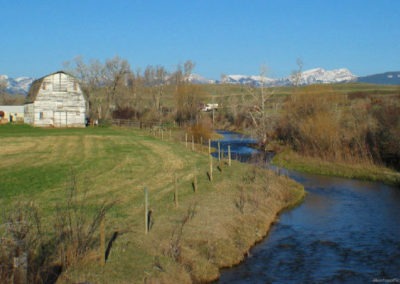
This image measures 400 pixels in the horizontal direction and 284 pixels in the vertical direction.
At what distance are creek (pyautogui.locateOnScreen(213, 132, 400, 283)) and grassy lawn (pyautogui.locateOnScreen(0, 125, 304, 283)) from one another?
2.50 ft

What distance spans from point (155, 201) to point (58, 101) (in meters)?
52.9

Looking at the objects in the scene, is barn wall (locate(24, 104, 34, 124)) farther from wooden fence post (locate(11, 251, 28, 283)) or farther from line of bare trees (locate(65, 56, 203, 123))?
wooden fence post (locate(11, 251, 28, 283))

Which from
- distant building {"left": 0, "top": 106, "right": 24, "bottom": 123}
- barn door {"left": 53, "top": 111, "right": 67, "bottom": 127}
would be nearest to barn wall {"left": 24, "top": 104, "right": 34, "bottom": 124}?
barn door {"left": 53, "top": 111, "right": 67, "bottom": 127}

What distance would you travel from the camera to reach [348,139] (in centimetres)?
4356

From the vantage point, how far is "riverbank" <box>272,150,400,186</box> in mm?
36250

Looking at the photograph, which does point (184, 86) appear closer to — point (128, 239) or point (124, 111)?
point (124, 111)

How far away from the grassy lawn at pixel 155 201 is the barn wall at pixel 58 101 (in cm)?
3107

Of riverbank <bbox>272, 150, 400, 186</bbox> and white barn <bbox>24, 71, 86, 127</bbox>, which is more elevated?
white barn <bbox>24, 71, 86, 127</bbox>

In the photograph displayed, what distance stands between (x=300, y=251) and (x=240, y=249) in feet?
7.87

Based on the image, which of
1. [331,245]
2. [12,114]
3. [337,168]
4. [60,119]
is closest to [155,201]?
[331,245]

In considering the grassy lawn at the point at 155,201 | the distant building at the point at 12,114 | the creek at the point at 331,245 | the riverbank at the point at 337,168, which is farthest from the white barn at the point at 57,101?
the creek at the point at 331,245

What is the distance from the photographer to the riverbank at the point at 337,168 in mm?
36250

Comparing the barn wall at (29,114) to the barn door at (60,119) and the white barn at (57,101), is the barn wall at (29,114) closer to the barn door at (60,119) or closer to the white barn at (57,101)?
the white barn at (57,101)

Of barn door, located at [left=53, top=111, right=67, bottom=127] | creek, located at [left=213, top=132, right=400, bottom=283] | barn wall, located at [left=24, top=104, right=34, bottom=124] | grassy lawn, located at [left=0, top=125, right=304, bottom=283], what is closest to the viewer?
grassy lawn, located at [left=0, top=125, right=304, bottom=283]
